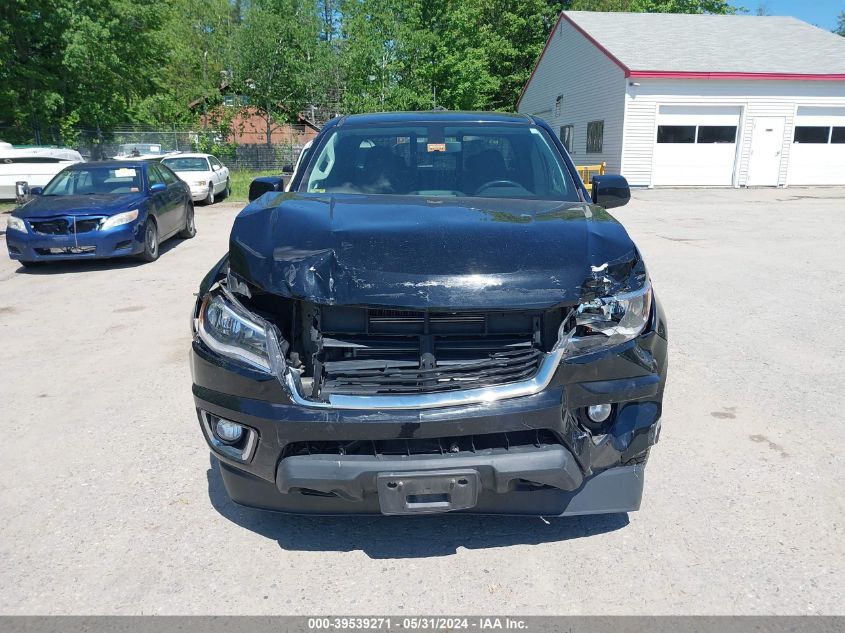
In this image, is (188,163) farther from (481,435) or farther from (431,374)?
(481,435)

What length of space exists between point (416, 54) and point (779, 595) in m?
33.9

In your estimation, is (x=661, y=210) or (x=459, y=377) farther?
(x=661, y=210)

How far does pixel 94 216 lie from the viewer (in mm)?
9453

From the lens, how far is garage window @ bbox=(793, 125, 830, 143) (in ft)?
77.7

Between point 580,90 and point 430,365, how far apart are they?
27.9m

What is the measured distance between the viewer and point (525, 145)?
4164 millimetres

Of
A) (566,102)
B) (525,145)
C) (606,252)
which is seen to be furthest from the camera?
(566,102)

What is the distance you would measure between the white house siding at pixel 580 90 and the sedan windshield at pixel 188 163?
11.6 meters

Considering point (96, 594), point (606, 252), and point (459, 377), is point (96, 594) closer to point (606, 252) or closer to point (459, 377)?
point (459, 377)

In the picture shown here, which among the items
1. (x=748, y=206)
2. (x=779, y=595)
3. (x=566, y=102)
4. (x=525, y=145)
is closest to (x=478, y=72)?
(x=566, y=102)

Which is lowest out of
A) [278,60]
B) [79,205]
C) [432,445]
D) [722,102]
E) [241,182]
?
[241,182]

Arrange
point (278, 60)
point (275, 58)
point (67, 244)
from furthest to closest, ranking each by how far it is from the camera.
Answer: point (278, 60) → point (275, 58) → point (67, 244)

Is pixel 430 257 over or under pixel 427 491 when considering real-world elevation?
over

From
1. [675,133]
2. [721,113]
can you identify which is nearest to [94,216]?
[675,133]
